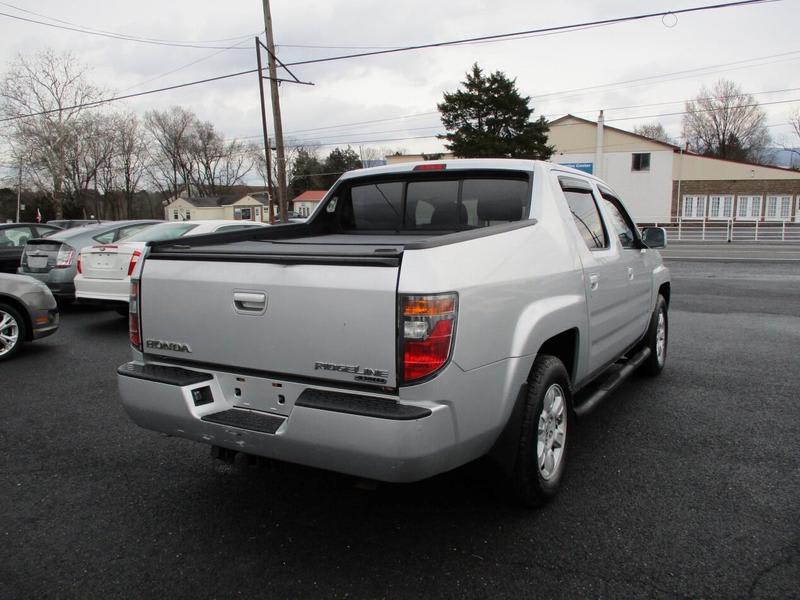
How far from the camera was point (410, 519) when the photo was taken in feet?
10.3

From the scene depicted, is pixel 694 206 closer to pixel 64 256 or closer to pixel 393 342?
pixel 64 256

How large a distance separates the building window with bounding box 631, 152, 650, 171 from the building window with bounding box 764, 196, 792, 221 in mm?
10468

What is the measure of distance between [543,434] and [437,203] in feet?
5.56

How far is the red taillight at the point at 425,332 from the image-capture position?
94.0 inches

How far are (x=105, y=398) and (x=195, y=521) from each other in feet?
8.63

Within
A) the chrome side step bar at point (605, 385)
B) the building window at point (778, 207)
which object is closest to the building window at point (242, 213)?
the building window at point (778, 207)

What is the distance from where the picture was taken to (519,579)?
2580 millimetres

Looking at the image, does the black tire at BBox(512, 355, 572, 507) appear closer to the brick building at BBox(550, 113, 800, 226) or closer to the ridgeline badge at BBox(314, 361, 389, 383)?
the ridgeline badge at BBox(314, 361, 389, 383)

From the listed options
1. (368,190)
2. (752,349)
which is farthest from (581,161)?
(368,190)

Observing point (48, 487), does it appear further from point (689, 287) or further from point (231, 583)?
point (689, 287)

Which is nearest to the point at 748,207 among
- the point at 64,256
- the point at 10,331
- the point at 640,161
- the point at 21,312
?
the point at 640,161

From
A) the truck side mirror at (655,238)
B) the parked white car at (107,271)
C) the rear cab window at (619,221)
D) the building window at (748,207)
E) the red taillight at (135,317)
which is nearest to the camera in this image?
the red taillight at (135,317)

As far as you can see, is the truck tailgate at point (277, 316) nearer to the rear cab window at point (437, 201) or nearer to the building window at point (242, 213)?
the rear cab window at point (437, 201)

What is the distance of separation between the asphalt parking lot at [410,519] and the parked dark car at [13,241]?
8.27 metres
